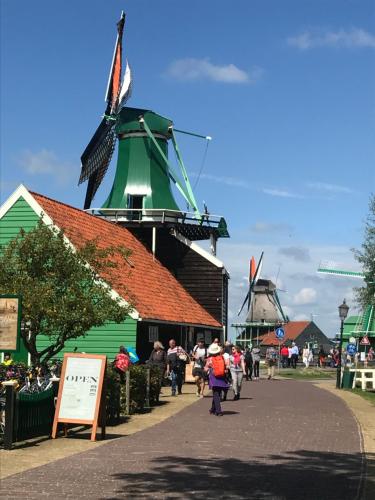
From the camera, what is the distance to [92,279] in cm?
1989

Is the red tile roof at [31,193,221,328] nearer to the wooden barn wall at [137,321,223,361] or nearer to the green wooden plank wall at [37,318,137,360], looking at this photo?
the wooden barn wall at [137,321,223,361]

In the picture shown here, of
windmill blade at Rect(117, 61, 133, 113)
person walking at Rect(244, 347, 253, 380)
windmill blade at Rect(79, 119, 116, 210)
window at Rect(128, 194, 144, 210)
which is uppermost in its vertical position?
windmill blade at Rect(117, 61, 133, 113)

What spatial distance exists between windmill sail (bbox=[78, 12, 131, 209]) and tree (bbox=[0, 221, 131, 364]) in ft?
80.9

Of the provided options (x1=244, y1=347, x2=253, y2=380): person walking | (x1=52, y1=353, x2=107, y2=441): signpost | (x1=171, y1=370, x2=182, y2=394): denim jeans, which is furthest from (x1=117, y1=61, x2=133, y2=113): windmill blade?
(x1=52, y1=353, x2=107, y2=441): signpost

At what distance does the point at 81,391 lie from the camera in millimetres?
13570

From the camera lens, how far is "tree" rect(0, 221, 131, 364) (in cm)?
1809

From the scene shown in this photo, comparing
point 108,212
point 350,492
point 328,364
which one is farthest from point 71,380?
point 328,364

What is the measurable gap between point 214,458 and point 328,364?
55190mm

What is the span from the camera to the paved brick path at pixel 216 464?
8.70m

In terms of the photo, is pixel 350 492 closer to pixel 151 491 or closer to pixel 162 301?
pixel 151 491

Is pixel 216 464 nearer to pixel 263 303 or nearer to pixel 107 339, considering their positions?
pixel 107 339

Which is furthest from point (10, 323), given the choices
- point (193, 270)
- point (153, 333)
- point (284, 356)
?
point (284, 356)

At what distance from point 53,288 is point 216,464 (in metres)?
9.17

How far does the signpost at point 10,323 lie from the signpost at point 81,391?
44.3 inches
